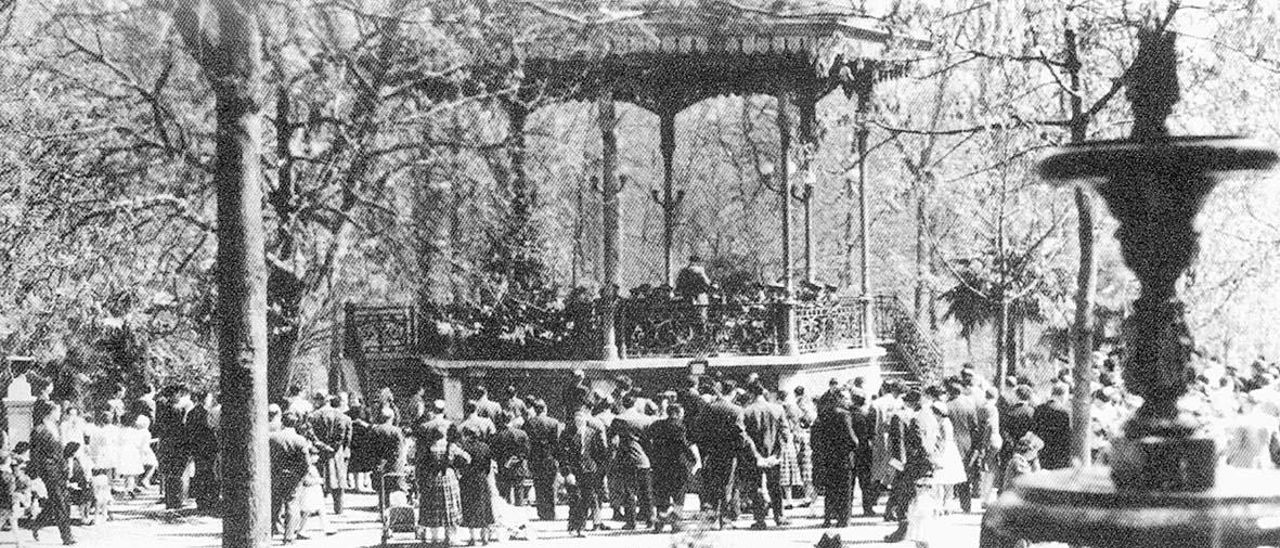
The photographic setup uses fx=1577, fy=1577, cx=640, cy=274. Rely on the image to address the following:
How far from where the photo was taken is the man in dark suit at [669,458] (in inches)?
604

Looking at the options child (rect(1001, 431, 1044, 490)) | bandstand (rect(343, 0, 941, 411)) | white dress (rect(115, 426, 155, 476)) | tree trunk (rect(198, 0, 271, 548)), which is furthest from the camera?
bandstand (rect(343, 0, 941, 411))

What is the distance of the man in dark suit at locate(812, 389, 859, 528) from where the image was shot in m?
15.2

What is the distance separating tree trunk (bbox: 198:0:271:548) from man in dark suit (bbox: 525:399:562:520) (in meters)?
6.01

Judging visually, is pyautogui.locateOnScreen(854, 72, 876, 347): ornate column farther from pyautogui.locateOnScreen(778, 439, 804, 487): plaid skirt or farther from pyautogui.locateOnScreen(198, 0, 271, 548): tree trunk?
pyautogui.locateOnScreen(198, 0, 271, 548): tree trunk

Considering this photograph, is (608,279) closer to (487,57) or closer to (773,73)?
(773,73)

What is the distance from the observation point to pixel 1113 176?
20.3ft

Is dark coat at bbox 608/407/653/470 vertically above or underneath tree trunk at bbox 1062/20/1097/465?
→ underneath

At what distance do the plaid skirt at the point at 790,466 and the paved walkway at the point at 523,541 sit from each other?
1.31 feet

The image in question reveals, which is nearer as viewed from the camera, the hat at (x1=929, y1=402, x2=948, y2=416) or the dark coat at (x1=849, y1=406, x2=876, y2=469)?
the hat at (x1=929, y1=402, x2=948, y2=416)

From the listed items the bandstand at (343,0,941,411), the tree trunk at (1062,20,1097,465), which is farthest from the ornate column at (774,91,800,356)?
the tree trunk at (1062,20,1097,465)

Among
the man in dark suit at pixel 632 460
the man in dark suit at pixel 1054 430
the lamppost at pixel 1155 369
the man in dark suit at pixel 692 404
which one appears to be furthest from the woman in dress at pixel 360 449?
the lamppost at pixel 1155 369

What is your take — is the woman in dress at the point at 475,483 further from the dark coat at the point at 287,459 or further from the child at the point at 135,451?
the child at the point at 135,451

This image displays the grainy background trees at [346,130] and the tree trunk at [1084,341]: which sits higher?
the grainy background trees at [346,130]

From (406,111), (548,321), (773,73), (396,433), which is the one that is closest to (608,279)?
(548,321)
